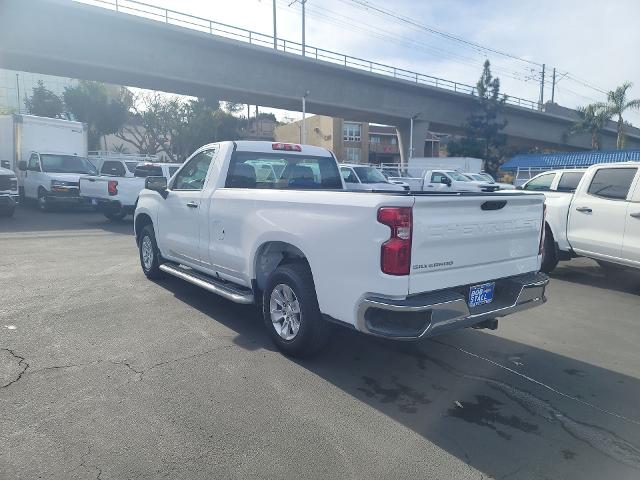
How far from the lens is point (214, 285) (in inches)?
212

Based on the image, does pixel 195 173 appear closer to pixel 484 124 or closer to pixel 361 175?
pixel 361 175

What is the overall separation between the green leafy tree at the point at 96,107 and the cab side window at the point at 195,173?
146ft

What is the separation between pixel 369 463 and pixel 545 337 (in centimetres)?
319

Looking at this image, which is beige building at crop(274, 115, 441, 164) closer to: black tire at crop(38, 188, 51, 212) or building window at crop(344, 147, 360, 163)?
building window at crop(344, 147, 360, 163)

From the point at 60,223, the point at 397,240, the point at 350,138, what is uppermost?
the point at 350,138

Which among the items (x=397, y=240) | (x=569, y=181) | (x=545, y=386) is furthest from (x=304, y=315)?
(x=569, y=181)

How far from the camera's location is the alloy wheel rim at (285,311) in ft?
14.3

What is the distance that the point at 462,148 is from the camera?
158 ft

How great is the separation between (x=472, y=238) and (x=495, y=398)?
4.22 ft

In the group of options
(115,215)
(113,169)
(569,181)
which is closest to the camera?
(569,181)

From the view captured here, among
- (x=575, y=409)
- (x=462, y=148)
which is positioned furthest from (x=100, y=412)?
(x=462, y=148)

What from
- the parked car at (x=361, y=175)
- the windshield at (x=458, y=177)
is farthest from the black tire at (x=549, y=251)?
the windshield at (x=458, y=177)

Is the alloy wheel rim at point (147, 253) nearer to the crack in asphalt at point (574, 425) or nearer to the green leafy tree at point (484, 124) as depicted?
the crack in asphalt at point (574, 425)

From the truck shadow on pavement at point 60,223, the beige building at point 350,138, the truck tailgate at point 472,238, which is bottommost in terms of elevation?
the truck shadow on pavement at point 60,223
